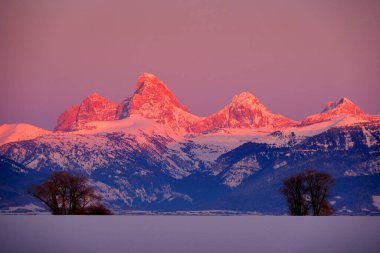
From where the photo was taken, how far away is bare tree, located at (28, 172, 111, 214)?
186125mm

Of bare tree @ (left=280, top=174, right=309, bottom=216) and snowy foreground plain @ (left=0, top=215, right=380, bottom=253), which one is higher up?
bare tree @ (left=280, top=174, right=309, bottom=216)

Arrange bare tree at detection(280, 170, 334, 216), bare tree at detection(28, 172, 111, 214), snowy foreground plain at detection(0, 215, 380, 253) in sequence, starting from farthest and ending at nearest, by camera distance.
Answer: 1. bare tree at detection(280, 170, 334, 216)
2. bare tree at detection(28, 172, 111, 214)
3. snowy foreground plain at detection(0, 215, 380, 253)

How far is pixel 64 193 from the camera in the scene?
188 metres

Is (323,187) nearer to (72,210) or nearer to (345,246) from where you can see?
(72,210)

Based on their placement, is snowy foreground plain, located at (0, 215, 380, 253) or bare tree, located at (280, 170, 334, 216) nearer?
snowy foreground plain, located at (0, 215, 380, 253)

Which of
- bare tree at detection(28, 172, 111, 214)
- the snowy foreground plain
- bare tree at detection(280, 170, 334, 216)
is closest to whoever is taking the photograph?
the snowy foreground plain

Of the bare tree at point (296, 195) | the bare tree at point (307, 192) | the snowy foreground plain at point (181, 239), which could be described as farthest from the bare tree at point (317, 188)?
the snowy foreground plain at point (181, 239)

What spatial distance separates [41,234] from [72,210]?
62.3 m

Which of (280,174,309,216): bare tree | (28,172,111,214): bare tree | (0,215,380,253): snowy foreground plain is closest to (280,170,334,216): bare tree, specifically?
(280,174,309,216): bare tree

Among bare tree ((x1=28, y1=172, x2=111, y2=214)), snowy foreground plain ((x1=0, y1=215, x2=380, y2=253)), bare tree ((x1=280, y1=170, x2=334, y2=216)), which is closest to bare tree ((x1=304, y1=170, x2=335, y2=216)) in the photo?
bare tree ((x1=280, y1=170, x2=334, y2=216))

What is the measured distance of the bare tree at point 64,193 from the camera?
186m

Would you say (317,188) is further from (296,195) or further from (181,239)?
(181,239)

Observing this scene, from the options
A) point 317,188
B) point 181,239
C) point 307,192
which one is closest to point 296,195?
point 307,192

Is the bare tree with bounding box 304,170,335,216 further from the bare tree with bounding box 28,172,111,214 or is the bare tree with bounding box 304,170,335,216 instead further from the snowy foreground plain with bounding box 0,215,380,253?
the bare tree with bounding box 28,172,111,214
